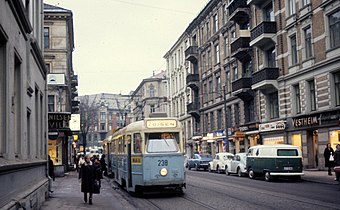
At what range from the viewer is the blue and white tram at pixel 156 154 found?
17.8 m

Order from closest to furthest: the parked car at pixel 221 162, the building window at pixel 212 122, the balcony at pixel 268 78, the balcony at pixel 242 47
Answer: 1. the parked car at pixel 221 162
2. the balcony at pixel 268 78
3. the balcony at pixel 242 47
4. the building window at pixel 212 122

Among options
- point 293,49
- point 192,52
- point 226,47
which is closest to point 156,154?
point 293,49

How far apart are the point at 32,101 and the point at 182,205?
589 centimetres

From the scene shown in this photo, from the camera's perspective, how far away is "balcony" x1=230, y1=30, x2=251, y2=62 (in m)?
42.6

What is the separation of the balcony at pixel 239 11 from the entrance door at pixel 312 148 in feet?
49.1

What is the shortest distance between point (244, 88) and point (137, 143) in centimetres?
2546

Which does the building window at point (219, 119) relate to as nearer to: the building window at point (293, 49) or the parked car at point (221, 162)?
the parked car at point (221, 162)

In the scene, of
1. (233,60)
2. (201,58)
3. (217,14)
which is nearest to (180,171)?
(233,60)

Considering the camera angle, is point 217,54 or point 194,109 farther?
point 194,109

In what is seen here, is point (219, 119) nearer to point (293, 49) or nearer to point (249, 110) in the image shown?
point (249, 110)

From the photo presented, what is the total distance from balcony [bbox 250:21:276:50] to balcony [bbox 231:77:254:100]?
4500mm

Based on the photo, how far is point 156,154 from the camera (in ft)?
58.6

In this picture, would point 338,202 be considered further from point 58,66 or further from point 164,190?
point 58,66

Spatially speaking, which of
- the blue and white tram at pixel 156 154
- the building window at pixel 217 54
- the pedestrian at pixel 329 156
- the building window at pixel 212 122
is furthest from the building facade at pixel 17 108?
the building window at pixel 212 122
